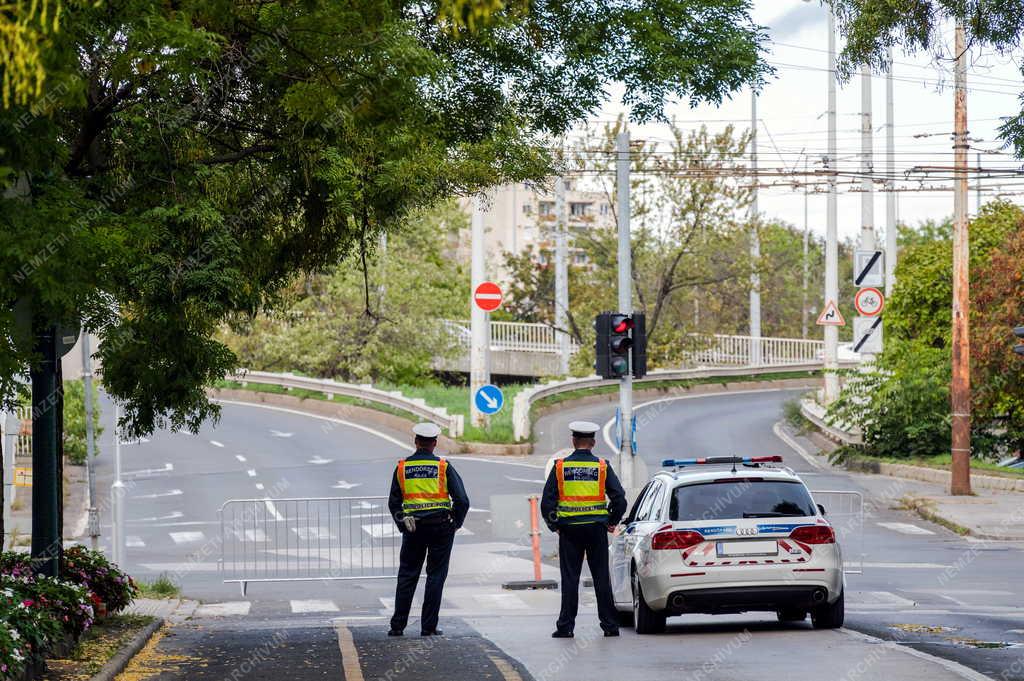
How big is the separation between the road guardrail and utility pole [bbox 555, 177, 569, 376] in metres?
4.44

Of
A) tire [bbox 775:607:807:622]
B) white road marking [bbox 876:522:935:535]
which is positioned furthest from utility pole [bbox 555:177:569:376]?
tire [bbox 775:607:807:622]

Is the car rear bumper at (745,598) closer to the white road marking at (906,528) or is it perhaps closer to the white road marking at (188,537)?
the white road marking at (906,528)

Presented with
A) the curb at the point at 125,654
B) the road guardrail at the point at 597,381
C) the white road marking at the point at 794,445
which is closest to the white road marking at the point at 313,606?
the curb at the point at 125,654

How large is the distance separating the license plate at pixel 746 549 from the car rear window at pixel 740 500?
0.24m

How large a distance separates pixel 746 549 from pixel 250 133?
18.5ft

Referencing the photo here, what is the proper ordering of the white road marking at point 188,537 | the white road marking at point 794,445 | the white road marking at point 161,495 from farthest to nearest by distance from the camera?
the white road marking at point 794,445, the white road marking at point 161,495, the white road marking at point 188,537

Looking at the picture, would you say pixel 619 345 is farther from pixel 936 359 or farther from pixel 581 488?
pixel 936 359

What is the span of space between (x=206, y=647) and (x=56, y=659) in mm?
Answer: 2322

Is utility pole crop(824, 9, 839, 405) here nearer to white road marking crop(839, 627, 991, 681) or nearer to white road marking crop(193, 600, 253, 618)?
white road marking crop(193, 600, 253, 618)

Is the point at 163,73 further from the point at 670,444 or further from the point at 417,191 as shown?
the point at 670,444

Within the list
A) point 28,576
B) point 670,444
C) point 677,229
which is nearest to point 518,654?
point 28,576

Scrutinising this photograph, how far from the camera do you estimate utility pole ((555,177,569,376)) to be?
5597 cm

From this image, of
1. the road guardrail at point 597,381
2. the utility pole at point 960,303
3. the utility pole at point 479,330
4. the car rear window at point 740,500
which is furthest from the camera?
the road guardrail at point 597,381

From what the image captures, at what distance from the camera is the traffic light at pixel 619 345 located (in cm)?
2423
